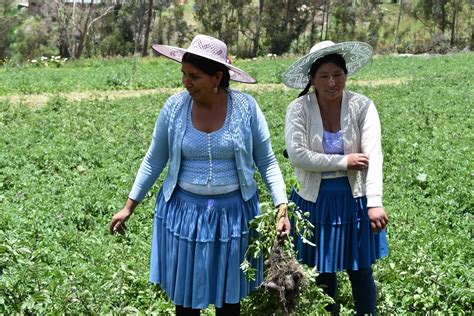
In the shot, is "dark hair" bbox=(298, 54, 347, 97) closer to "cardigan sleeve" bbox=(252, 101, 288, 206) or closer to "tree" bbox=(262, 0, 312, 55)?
"cardigan sleeve" bbox=(252, 101, 288, 206)

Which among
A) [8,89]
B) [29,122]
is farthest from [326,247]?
[8,89]

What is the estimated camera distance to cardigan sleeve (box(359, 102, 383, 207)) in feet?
11.7

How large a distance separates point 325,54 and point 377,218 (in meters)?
0.91

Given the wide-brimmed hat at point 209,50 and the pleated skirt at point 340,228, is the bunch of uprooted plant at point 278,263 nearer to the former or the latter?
the pleated skirt at point 340,228

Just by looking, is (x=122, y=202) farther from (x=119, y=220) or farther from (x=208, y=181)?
(x=208, y=181)

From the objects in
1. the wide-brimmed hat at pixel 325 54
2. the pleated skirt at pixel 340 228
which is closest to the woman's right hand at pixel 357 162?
the pleated skirt at pixel 340 228

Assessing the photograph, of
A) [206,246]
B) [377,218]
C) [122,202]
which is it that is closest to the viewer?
[206,246]

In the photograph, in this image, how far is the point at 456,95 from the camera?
51.2ft

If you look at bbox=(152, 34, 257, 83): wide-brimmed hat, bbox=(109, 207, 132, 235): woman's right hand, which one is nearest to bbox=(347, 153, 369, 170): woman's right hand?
bbox=(152, 34, 257, 83): wide-brimmed hat

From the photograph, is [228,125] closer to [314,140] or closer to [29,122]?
[314,140]

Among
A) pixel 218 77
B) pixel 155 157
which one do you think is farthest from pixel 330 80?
pixel 155 157

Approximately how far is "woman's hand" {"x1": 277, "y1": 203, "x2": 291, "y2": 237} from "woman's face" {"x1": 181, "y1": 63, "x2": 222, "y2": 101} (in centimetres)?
66

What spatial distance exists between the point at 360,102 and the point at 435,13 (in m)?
51.5

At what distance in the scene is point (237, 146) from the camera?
10.5 feet
